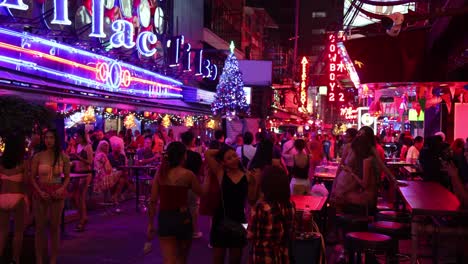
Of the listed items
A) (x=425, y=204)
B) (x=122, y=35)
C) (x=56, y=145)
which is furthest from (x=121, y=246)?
(x=122, y=35)

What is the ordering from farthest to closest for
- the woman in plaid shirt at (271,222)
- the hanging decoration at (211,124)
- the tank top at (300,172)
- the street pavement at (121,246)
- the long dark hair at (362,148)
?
the hanging decoration at (211,124) → the tank top at (300,172) → the street pavement at (121,246) → the long dark hair at (362,148) → the woman in plaid shirt at (271,222)

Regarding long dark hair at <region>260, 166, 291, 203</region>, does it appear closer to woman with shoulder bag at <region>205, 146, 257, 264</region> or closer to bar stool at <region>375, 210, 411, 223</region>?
woman with shoulder bag at <region>205, 146, 257, 264</region>

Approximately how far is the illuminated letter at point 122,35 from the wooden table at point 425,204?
49.2 ft

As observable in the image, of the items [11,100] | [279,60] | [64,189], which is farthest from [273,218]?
[279,60]

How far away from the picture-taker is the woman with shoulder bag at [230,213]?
550 centimetres

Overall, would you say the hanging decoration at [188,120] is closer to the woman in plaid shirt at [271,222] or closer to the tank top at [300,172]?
the tank top at [300,172]

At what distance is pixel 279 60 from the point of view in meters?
62.7

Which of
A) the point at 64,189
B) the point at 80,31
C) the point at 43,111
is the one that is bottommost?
the point at 64,189

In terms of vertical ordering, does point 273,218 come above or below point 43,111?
below

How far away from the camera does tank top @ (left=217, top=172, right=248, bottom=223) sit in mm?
5547

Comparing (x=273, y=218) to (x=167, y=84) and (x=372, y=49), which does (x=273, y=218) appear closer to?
(x=372, y=49)

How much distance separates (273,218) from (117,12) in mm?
→ 19239

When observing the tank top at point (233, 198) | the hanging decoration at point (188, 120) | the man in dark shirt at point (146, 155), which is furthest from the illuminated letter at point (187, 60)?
the tank top at point (233, 198)

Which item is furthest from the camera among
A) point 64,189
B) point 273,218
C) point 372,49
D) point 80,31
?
point 80,31
